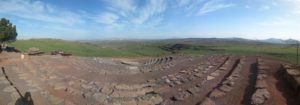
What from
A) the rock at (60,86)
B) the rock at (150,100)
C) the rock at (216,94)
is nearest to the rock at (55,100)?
the rock at (60,86)

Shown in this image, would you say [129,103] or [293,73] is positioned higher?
[293,73]

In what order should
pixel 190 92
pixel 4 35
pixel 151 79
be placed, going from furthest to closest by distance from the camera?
pixel 4 35, pixel 151 79, pixel 190 92

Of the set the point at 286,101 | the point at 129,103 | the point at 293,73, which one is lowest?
the point at 129,103

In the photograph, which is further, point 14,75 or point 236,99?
point 14,75

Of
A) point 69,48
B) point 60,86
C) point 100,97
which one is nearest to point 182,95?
point 100,97

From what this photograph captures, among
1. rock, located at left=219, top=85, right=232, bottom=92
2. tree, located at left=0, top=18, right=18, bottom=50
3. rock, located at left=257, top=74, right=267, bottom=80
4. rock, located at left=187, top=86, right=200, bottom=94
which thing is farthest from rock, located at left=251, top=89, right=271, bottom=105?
tree, located at left=0, top=18, right=18, bottom=50

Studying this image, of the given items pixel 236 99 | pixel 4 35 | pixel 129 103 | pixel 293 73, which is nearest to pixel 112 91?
pixel 129 103

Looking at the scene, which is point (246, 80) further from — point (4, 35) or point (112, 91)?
point (4, 35)

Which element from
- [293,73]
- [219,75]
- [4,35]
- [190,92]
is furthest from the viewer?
[4,35]
